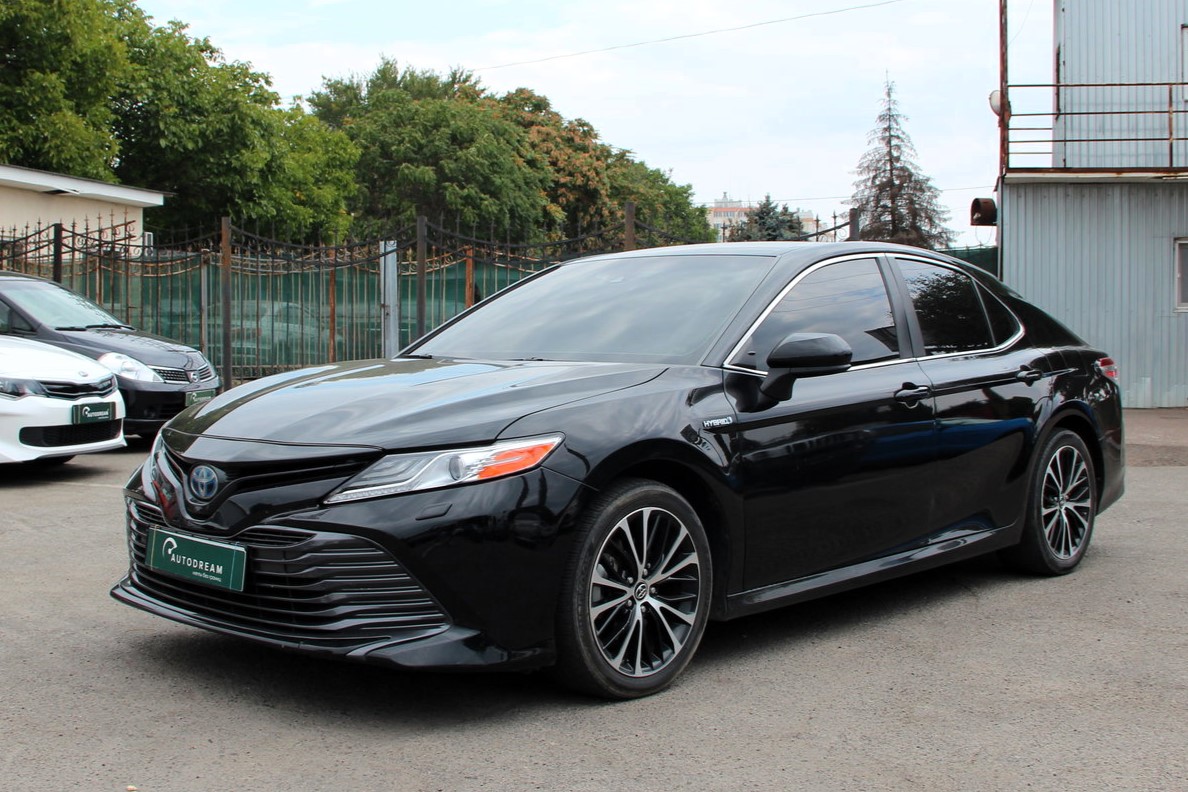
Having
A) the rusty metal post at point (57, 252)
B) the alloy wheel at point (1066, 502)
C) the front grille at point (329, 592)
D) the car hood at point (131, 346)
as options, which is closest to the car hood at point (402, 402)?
the front grille at point (329, 592)

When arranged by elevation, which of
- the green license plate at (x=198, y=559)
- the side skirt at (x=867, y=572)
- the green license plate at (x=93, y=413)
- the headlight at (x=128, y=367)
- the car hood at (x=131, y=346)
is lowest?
the side skirt at (x=867, y=572)

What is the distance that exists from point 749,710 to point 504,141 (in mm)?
47665

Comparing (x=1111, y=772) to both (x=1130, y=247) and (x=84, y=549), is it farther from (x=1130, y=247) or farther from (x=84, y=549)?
(x=1130, y=247)

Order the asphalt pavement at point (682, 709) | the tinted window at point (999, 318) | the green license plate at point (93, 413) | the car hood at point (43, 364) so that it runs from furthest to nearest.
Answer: the green license plate at point (93, 413) → the car hood at point (43, 364) → the tinted window at point (999, 318) → the asphalt pavement at point (682, 709)

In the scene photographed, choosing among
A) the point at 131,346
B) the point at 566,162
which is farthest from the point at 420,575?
the point at 566,162

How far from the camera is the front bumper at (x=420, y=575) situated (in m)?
3.60

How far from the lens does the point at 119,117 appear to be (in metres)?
43.1

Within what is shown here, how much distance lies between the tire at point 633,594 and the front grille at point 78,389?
634 cm

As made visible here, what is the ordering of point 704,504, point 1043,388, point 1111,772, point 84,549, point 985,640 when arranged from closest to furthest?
point 1111,772, point 704,504, point 985,640, point 1043,388, point 84,549

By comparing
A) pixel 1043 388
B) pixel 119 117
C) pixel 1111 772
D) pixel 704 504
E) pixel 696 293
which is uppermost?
pixel 119 117

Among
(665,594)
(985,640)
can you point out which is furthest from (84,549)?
(985,640)

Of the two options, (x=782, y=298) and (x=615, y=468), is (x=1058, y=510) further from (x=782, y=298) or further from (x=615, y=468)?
(x=615, y=468)

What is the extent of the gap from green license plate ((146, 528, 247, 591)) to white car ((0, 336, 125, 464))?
208 inches

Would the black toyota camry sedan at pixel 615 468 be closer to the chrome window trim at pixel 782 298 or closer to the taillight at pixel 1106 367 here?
the chrome window trim at pixel 782 298
